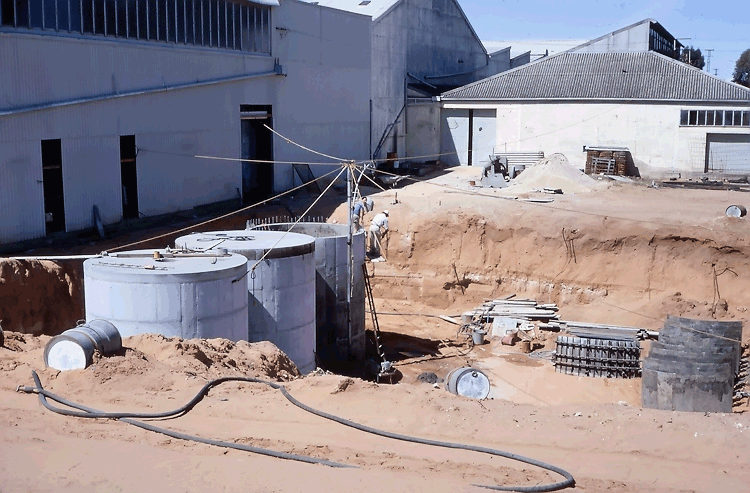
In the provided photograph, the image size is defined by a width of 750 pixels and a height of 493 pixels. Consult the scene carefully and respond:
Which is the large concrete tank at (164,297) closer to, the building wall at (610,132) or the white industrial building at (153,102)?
the white industrial building at (153,102)

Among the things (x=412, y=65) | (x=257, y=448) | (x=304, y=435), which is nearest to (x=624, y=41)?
(x=412, y=65)

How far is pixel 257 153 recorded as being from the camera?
3425cm

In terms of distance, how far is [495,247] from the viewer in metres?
29.3

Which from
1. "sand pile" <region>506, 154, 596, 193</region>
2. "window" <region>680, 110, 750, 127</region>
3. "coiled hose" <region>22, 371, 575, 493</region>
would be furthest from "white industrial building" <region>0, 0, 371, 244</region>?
"window" <region>680, 110, 750, 127</region>

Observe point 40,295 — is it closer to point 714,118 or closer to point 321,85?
point 321,85

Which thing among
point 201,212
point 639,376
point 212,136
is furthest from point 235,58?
point 639,376

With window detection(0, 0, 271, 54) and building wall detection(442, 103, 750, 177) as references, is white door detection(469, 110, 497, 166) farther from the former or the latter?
window detection(0, 0, 271, 54)

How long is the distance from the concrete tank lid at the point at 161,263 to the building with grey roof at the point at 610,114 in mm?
31991

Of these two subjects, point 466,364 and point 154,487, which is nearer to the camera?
point 154,487

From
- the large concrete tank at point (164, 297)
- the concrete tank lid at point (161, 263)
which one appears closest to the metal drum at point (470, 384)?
the large concrete tank at point (164, 297)

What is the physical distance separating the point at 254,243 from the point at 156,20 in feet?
37.3

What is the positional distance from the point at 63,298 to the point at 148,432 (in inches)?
459

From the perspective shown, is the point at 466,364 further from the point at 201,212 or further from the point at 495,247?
the point at 201,212

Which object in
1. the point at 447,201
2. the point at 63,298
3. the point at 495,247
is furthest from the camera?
the point at 447,201
